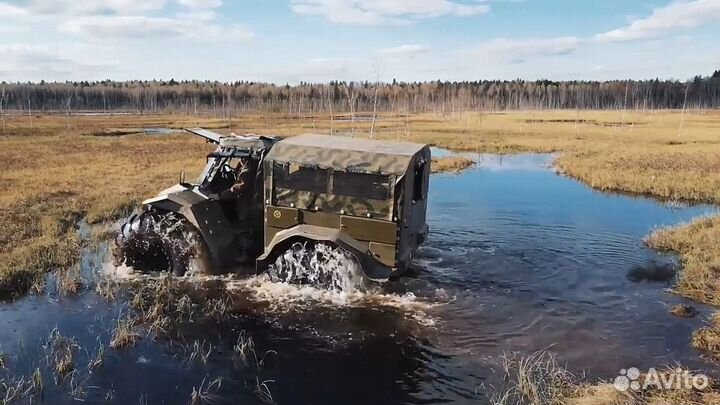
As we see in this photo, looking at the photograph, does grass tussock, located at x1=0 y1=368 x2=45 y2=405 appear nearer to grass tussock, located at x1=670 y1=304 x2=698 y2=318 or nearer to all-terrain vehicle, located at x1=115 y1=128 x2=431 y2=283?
all-terrain vehicle, located at x1=115 y1=128 x2=431 y2=283

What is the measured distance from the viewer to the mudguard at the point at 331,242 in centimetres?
1092

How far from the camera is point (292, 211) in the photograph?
11.5 m

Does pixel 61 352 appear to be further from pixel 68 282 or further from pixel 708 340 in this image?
pixel 708 340

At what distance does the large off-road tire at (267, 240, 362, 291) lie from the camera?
11109 millimetres

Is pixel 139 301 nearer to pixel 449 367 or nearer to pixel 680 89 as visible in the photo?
pixel 449 367

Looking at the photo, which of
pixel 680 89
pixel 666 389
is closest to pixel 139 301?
pixel 666 389

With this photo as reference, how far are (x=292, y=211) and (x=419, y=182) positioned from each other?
2.71 meters

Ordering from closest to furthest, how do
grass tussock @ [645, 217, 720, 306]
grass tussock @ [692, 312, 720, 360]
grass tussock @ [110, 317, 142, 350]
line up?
grass tussock @ [110, 317, 142, 350], grass tussock @ [692, 312, 720, 360], grass tussock @ [645, 217, 720, 306]

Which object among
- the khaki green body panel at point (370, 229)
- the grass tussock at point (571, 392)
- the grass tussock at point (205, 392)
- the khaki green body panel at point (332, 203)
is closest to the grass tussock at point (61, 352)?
the grass tussock at point (205, 392)

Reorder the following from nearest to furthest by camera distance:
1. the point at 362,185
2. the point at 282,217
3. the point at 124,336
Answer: the point at 124,336
the point at 362,185
the point at 282,217

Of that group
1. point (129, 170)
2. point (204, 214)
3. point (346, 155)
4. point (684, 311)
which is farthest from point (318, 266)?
point (129, 170)

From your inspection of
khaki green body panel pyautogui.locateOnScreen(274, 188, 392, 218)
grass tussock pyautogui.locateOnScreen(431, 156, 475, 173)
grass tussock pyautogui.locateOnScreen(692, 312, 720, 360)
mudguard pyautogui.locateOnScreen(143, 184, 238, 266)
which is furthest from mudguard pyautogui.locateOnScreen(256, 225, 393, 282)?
grass tussock pyautogui.locateOnScreen(431, 156, 475, 173)

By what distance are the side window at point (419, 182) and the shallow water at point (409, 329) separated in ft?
6.62

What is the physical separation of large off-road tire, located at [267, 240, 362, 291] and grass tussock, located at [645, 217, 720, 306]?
706 cm
